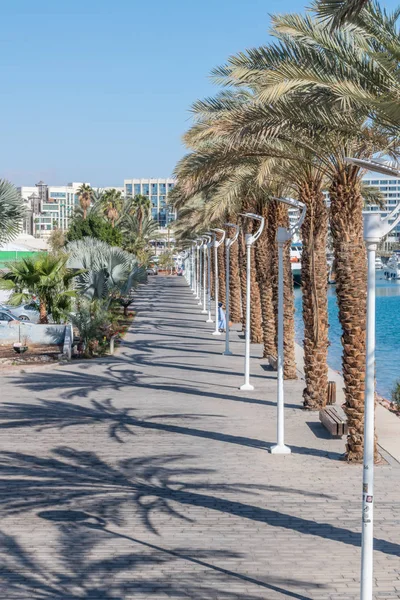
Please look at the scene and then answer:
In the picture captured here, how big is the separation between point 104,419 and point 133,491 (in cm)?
518

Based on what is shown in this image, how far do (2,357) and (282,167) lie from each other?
38.7ft

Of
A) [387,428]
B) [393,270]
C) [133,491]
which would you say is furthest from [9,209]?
→ [393,270]

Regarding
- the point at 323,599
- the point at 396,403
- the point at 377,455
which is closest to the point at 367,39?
the point at 377,455

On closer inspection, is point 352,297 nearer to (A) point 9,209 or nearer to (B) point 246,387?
(B) point 246,387

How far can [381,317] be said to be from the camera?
60.4m

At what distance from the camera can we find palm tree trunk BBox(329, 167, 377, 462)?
12805mm

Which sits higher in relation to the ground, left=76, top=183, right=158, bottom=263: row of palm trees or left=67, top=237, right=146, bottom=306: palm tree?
left=76, top=183, right=158, bottom=263: row of palm trees

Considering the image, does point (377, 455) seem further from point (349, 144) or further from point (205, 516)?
point (349, 144)

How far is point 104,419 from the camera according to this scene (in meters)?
16.3

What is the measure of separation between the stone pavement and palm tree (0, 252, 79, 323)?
27.5 ft

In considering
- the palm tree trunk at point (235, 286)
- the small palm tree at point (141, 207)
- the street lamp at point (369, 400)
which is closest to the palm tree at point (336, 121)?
the street lamp at point (369, 400)

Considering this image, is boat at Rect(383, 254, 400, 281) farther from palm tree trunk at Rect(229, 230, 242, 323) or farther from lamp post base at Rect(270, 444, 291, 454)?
lamp post base at Rect(270, 444, 291, 454)

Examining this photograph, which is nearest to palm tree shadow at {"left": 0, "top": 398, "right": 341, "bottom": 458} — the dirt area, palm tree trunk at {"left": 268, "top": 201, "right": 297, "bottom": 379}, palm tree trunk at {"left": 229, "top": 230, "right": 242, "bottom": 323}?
palm tree trunk at {"left": 268, "top": 201, "right": 297, "bottom": 379}

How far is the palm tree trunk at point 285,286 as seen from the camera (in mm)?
20734
